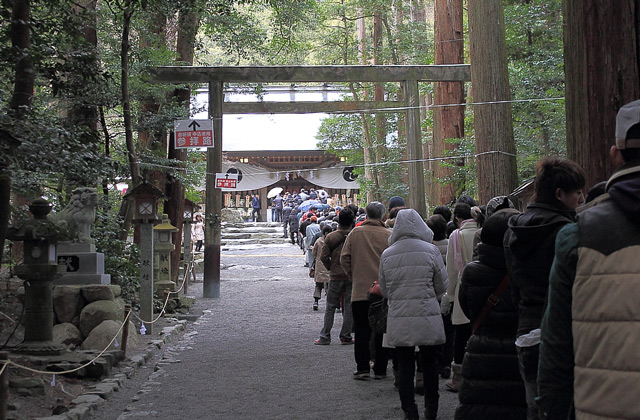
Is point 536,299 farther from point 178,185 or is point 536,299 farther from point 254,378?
point 178,185

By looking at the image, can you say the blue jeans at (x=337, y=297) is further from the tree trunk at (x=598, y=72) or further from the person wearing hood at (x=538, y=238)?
the person wearing hood at (x=538, y=238)

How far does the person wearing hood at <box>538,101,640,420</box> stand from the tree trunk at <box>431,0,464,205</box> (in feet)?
48.8

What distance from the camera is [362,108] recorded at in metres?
16.6

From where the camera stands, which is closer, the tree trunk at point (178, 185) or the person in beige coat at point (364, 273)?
the person in beige coat at point (364, 273)

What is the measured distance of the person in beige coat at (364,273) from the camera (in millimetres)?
7566

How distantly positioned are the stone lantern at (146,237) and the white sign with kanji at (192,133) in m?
3.26

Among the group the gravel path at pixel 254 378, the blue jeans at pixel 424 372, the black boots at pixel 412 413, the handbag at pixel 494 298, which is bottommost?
the gravel path at pixel 254 378

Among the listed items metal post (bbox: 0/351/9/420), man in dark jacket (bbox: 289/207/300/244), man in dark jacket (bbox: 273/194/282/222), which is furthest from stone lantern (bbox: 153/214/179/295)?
man in dark jacket (bbox: 273/194/282/222)

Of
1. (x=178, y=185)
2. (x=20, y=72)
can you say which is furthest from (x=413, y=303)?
(x=178, y=185)

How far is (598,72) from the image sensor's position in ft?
14.1

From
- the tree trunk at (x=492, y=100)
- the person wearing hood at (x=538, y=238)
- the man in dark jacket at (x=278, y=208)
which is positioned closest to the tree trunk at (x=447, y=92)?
the tree trunk at (x=492, y=100)

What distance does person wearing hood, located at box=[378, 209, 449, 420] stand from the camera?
541cm

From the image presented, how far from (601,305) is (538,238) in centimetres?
114

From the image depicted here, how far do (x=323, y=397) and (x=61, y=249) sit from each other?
468cm
